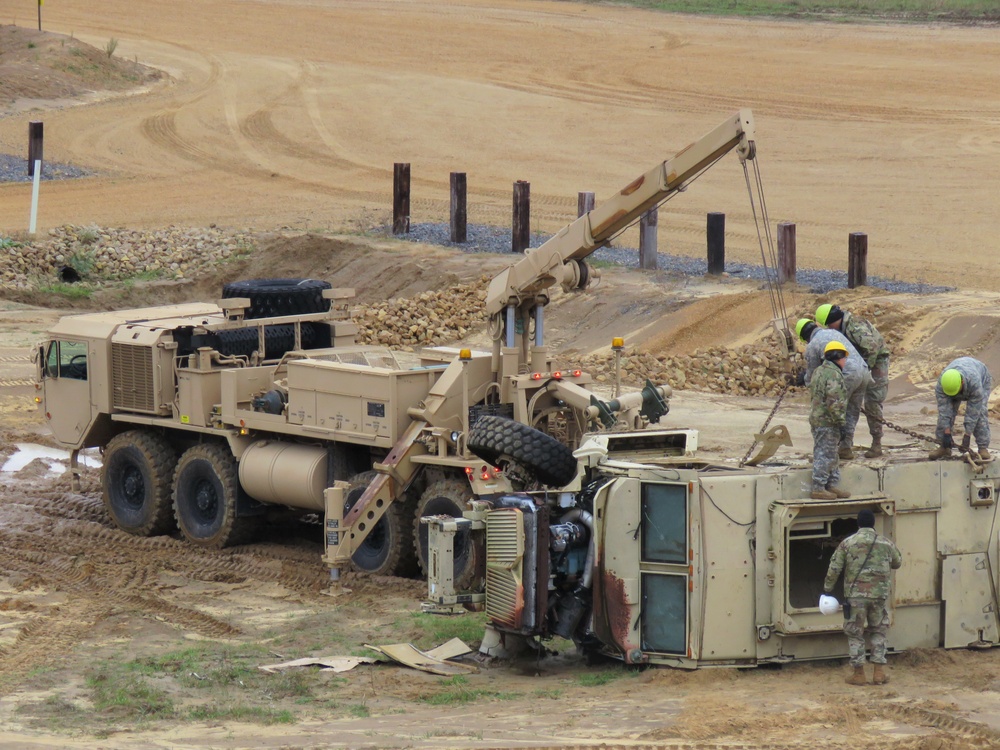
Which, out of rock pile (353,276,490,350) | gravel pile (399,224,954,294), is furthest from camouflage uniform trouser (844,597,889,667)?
rock pile (353,276,490,350)

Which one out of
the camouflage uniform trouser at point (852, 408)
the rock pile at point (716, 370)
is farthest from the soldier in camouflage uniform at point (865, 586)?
the rock pile at point (716, 370)

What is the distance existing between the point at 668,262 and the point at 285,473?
12060 mm

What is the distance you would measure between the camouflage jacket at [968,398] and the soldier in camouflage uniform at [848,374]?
58cm

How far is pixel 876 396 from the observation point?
530 inches

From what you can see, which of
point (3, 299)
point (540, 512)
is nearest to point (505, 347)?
point (540, 512)

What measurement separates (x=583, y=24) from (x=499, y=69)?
17.0 ft

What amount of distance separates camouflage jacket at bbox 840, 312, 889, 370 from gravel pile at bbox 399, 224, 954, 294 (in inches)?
446

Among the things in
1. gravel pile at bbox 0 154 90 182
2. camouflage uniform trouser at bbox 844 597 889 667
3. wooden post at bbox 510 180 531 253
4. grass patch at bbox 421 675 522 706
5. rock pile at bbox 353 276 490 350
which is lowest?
grass patch at bbox 421 675 522 706

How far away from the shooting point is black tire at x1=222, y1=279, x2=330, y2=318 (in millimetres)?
18219

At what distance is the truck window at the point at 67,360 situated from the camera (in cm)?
1877

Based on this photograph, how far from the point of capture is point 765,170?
3503 cm

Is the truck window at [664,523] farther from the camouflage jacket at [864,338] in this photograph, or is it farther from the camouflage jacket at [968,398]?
the camouflage jacket at [968,398]

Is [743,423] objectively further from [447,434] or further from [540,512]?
[540,512]

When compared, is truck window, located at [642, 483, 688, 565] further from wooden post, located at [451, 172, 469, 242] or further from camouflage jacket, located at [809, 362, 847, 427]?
wooden post, located at [451, 172, 469, 242]
